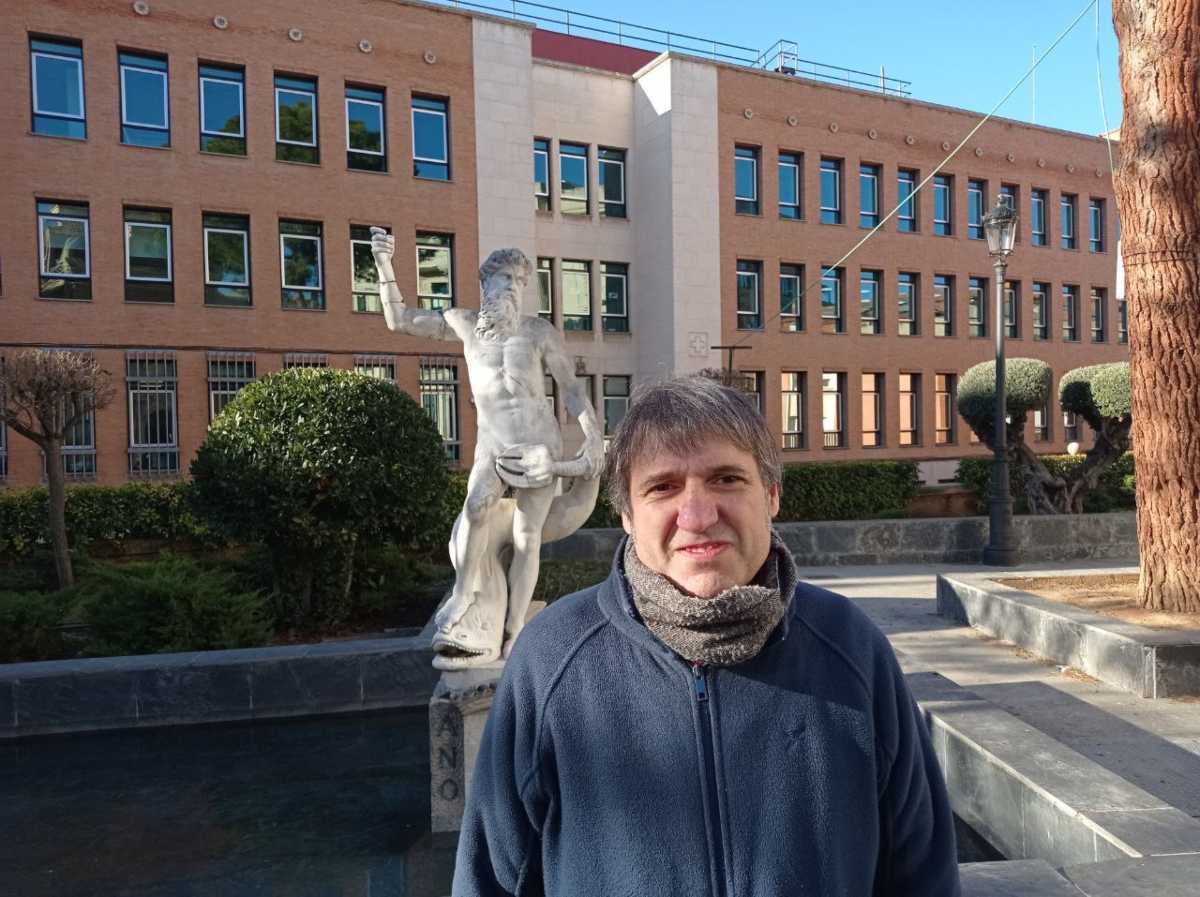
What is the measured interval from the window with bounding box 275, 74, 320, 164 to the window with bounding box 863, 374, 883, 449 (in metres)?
19.0

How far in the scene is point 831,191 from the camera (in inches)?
1160

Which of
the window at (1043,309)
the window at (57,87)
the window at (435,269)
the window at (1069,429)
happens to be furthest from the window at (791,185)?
the window at (57,87)

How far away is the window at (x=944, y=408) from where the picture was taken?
31516mm

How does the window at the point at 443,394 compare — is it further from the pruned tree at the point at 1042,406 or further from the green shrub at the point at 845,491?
the pruned tree at the point at 1042,406

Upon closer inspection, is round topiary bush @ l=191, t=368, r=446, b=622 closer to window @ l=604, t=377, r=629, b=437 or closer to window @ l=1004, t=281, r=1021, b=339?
window @ l=604, t=377, r=629, b=437

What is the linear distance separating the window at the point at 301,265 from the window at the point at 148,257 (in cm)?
261

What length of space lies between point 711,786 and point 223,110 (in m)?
23.5

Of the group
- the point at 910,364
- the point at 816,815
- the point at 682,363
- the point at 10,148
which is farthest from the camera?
the point at 910,364

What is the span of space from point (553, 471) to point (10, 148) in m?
20.1

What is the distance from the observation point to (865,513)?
56.3 feet

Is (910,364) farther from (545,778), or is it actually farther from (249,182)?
(545,778)

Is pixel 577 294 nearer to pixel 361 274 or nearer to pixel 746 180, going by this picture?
pixel 746 180

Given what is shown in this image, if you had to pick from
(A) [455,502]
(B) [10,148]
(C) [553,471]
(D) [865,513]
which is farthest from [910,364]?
(C) [553,471]

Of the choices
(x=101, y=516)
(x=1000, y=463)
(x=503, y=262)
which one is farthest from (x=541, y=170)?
(x=503, y=262)
